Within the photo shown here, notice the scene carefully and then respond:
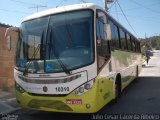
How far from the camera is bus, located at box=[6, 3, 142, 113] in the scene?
7.13 m

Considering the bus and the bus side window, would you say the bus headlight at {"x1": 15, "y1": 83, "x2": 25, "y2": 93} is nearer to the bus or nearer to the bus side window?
the bus

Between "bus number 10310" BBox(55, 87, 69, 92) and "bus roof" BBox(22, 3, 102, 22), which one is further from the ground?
"bus roof" BBox(22, 3, 102, 22)

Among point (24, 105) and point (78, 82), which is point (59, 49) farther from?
point (24, 105)

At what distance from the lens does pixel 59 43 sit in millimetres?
7562

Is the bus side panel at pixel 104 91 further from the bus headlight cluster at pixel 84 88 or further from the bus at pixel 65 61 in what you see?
the bus headlight cluster at pixel 84 88

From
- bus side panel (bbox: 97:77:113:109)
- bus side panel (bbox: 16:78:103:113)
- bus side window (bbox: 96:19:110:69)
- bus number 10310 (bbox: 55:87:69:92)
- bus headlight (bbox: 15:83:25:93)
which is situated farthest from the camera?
bus headlight (bbox: 15:83:25:93)

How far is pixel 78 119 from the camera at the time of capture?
806 centimetres

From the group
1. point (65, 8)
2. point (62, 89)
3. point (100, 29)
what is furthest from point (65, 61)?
point (65, 8)

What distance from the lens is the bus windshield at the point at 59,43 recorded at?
7.26m

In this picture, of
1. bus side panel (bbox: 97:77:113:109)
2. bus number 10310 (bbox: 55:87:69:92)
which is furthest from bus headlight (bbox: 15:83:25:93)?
bus side panel (bbox: 97:77:113:109)

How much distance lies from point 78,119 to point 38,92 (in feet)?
4.49

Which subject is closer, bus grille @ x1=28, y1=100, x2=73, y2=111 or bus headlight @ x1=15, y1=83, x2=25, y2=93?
bus grille @ x1=28, y1=100, x2=73, y2=111

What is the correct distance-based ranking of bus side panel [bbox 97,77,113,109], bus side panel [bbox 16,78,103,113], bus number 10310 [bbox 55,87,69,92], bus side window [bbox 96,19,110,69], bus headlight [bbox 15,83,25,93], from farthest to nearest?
bus headlight [bbox 15,83,25,93] < bus side window [bbox 96,19,110,69] < bus side panel [bbox 97,77,113,109] < bus number 10310 [bbox 55,87,69,92] < bus side panel [bbox 16,78,103,113]

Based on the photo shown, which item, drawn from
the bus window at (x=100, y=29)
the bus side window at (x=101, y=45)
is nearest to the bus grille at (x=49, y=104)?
the bus side window at (x=101, y=45)
